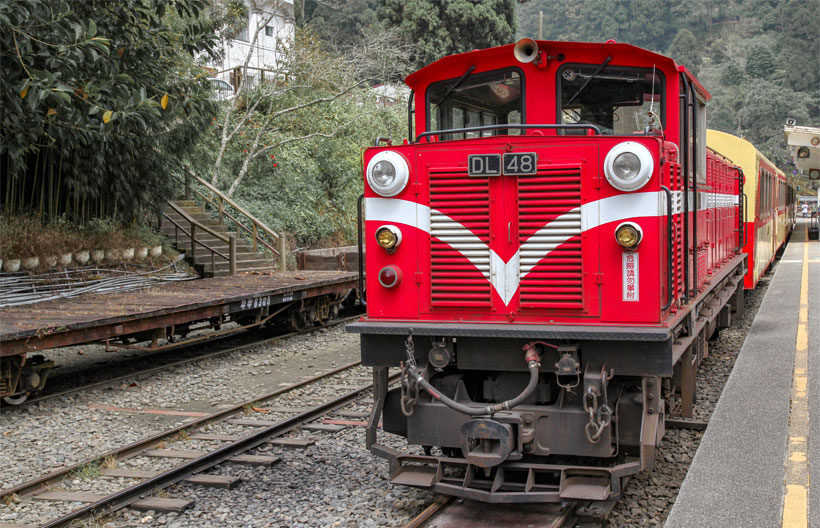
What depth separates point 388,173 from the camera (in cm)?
548

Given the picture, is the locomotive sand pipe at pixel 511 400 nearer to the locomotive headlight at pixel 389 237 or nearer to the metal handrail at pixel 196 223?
the locomotive headlight at pixel 389 237

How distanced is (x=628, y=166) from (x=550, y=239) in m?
0.69

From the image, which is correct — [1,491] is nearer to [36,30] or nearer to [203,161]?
[36,30]

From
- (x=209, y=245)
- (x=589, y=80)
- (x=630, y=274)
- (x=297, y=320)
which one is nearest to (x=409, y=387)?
(x=630, y=274)

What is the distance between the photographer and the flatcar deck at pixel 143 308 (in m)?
8.48

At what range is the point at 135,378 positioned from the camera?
33.2 ft

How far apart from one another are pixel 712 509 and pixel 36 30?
29.1 feet

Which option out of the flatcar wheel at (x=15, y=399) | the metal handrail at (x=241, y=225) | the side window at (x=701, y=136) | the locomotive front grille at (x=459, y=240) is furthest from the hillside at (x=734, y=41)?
the locomotive front grille at (x=459, y=240)

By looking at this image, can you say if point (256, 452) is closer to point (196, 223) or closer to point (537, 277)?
point (537, 277)

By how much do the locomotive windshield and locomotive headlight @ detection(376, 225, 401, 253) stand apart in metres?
1.53

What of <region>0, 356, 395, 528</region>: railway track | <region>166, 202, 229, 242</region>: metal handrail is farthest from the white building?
<region>0, 356, 395, 528</region>: railway track

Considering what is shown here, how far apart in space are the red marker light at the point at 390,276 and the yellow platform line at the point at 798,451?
9.25ft

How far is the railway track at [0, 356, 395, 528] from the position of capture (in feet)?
18.3

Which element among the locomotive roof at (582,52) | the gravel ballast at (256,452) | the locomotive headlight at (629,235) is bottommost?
the gravel ballast at (256,452)
